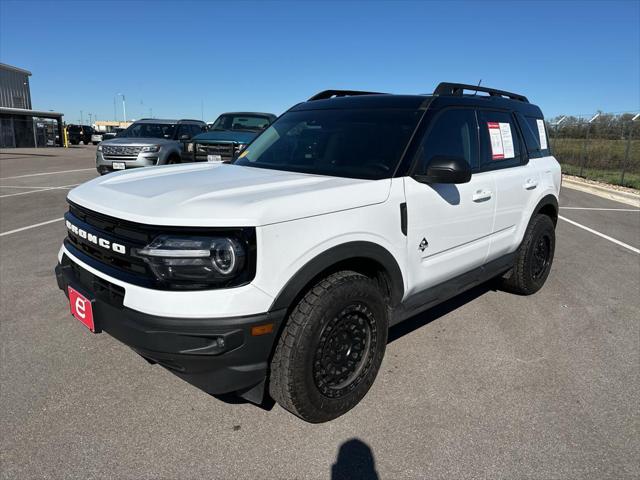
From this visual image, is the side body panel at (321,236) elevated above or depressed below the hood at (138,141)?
below

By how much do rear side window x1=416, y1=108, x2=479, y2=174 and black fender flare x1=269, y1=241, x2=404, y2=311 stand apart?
653 mm

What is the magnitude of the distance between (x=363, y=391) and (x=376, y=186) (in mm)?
1224

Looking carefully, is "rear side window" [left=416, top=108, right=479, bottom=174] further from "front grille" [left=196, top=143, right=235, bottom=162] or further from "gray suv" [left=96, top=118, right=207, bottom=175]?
"gray suv" [left=96, top=118, right=207, bottom=175]

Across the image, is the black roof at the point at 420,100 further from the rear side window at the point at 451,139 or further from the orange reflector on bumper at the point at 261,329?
the orange reflector on bumper at the point at 261,329

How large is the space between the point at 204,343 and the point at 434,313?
263cm

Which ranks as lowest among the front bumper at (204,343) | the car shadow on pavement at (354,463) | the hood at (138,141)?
the car shadow on pavement at (354,463)

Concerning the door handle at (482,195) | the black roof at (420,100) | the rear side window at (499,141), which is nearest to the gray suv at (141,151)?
the black roof at (420,100)

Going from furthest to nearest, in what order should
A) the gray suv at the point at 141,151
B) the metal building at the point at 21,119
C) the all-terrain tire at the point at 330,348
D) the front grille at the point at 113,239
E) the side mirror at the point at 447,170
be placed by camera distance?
the metal building at the point at 21,119
the gray suv at the point at 141,151
the side mirror at the point at 447,170
the all-terrain tire at the point at 330,348
the front grille at the point at 113,239

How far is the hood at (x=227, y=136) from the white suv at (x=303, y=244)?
6.13 meters

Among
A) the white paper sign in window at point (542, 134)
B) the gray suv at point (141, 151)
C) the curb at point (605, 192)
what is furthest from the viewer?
the curb at point (605, 192)

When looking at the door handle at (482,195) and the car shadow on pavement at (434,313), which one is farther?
the car shadow on pavement at (434,313)

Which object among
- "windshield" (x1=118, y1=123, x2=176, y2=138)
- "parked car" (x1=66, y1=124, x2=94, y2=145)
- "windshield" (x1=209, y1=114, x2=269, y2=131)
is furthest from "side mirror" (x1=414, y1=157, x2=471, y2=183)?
"parked car" (x1=66, y1=124, x2=94, y2=145)

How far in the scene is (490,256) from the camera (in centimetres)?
384

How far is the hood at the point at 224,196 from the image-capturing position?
2.14 meters
